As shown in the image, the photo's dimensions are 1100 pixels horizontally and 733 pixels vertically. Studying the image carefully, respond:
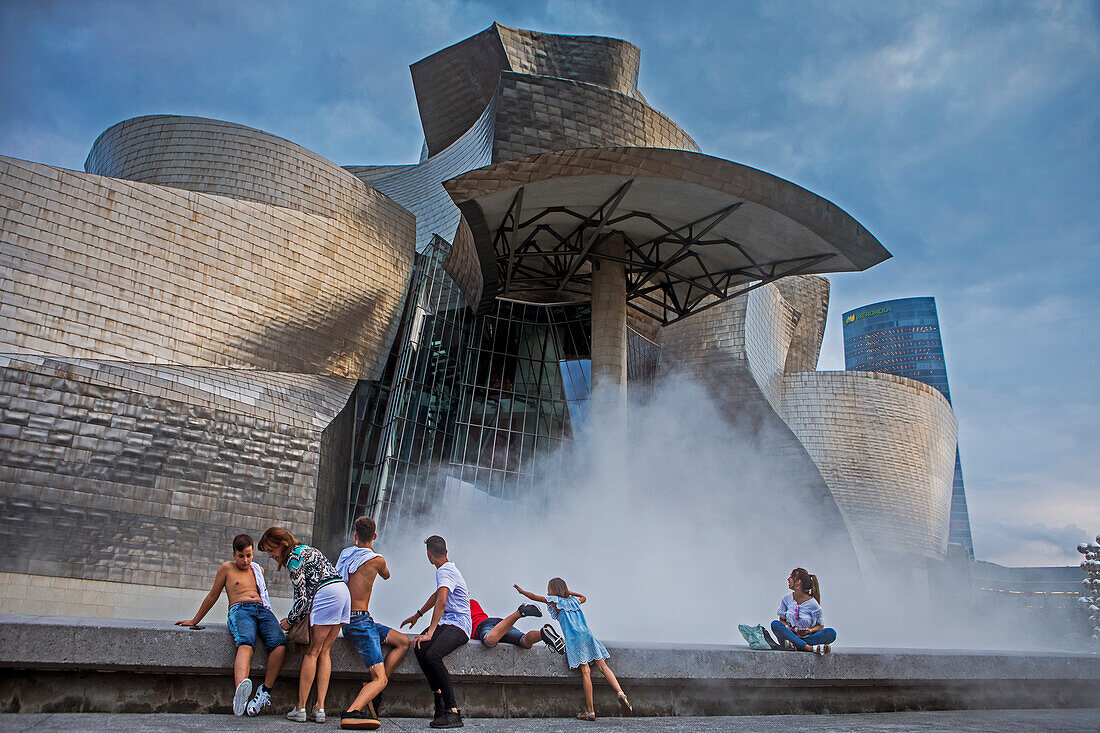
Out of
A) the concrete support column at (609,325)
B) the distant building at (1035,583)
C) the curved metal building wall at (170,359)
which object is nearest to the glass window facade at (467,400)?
the curved metal building wall at (170,359)

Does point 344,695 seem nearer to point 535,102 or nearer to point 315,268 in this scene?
point 315,268

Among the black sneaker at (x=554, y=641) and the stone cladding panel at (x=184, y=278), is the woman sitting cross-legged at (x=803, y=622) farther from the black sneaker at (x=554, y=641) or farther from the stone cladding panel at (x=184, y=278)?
the stone cladding panel at (x=184, y=278)

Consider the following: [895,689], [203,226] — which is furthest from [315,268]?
[895,689]

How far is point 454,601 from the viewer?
5.32 m

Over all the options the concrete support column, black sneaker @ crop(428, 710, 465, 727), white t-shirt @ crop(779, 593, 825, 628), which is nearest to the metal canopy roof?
the concrete support column

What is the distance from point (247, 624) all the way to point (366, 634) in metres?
0.73

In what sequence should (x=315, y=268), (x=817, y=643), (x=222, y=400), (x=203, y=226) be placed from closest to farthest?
(x=817, y=643)
(x=222, y=400)
(x=203, y=226)
(x=315, y=268)

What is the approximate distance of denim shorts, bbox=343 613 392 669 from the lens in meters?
4.86

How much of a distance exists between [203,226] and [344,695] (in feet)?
36.0

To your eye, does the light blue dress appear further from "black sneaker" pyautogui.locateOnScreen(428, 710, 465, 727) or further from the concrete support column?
the concrete support column

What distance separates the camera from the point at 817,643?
267 inches

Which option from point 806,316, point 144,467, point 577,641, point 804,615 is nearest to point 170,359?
point 144,467

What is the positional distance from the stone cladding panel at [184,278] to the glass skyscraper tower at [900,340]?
6054 inches

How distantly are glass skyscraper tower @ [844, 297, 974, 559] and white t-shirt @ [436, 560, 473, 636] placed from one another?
16144 centimetres
